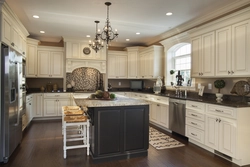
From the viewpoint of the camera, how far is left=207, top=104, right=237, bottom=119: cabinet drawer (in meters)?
2.80

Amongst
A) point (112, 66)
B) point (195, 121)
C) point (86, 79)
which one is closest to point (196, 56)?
point (195, 121)

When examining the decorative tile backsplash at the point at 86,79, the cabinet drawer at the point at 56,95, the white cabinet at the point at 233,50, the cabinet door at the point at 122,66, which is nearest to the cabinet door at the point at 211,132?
the white cabinet at the point at 233,50

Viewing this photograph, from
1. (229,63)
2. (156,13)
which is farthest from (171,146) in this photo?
(156,13)

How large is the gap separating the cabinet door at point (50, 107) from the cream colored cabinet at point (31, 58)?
101cm

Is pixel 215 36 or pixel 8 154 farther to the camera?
pixel 215 36

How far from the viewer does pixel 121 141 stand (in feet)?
9.73

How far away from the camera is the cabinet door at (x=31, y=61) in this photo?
18.6 ft

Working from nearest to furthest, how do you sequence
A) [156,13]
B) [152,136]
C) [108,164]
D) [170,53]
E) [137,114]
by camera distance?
[108,164]
[137,114]
[156,13]
[152,136]
[170,53]

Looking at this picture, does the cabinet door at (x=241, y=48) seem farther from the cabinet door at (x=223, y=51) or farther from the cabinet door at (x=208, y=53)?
the cabinet door at (x=208, y=53)

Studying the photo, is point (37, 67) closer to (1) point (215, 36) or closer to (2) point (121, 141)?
(2) point (121, 141)

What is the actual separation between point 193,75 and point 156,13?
→ 1645mm

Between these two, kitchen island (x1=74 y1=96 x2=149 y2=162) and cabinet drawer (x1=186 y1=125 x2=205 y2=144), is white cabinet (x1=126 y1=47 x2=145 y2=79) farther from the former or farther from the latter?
kitchen island (x1=74 y1=96 x2=149 y2=162)

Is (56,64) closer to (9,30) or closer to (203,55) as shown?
(9,30)

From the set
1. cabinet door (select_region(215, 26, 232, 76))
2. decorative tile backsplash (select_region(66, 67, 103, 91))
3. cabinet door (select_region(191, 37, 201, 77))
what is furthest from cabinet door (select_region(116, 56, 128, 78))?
cabinet door (select_region(215, 26, 232, 76))
